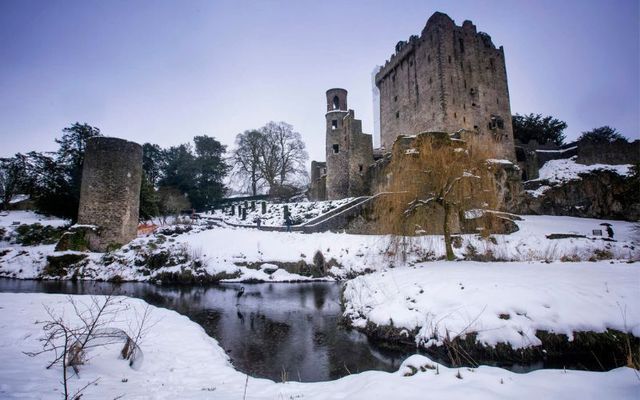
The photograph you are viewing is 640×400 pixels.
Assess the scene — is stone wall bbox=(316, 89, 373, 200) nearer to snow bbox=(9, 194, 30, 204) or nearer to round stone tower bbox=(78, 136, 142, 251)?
round stone tower bbox=(78, 136, 142, 251)

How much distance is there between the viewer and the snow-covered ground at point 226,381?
2.95 meters

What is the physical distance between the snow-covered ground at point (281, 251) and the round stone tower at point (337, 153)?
10.2 meters

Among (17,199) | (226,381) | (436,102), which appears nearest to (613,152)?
(436,102)

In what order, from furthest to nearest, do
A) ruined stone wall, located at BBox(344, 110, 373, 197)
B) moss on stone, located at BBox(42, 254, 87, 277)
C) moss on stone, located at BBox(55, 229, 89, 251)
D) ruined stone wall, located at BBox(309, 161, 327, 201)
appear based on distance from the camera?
ruined stone wall, located at BBox(309, 161, 327, 201) < ruined stone wall, located at BBox(344, 110, 373, 197) < moss on stone, located at BBox(55, 229, 89, 251) < moss on stone, located at BBox(42, 254, 87, 277)

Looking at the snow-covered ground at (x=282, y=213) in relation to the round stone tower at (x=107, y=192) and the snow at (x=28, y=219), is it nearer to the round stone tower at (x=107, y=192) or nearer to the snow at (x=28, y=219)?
the round stone tower at (x=107, y=192)

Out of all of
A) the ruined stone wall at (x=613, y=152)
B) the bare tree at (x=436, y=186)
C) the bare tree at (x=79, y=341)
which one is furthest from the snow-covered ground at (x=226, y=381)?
the ruined stone wall at (x=613, y=152)

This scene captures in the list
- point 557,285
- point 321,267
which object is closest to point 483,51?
point 321,267

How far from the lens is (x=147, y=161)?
3531 centimetres

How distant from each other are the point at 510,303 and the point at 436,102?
25.7 meters

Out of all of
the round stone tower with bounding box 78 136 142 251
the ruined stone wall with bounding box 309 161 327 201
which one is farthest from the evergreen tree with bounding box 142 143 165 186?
the round stone tower with bounding box 78 136 142 251

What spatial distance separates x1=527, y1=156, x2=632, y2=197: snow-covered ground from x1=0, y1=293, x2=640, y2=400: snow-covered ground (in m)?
26.7

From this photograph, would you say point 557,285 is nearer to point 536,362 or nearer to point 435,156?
point 536,362

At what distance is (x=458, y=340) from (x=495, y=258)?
25.4 ft

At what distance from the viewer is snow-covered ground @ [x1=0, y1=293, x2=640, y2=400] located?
9.69 ft
